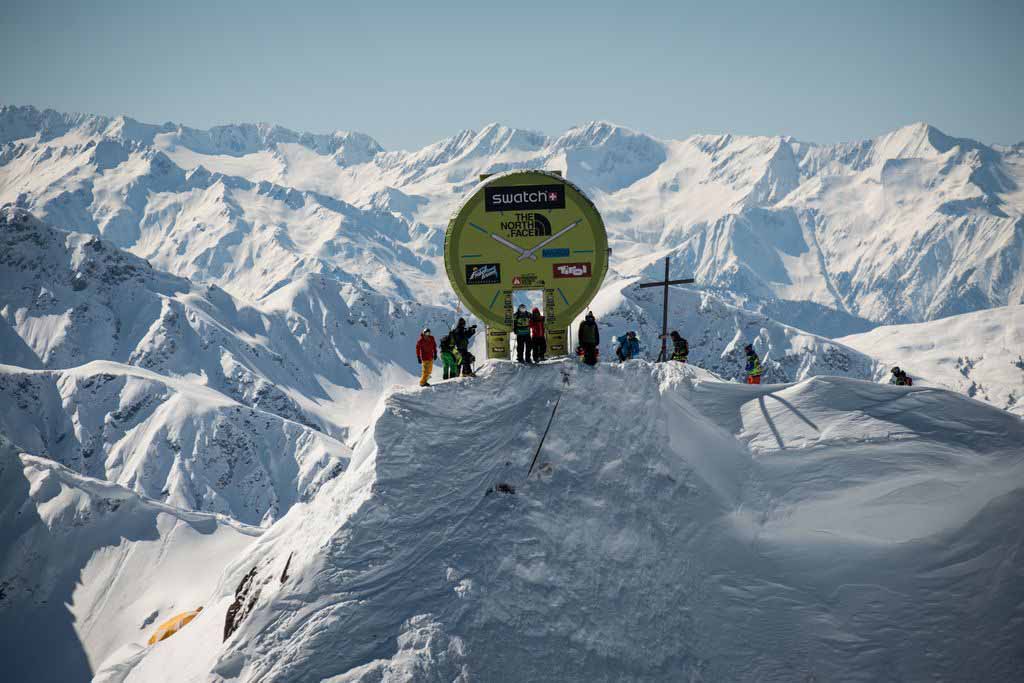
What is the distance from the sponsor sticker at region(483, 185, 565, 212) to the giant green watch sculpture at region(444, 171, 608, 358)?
32 mm

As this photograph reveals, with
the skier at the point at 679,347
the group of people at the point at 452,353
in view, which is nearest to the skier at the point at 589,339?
the group of people at the point at 452,353

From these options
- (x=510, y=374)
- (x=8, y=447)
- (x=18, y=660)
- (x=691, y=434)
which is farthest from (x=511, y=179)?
(x=8, y=447)

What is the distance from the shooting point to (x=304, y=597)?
53.8ft

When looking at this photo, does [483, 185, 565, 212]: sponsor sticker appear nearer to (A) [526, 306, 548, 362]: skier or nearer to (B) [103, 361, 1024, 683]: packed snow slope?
(A) [526, 306, 548, 362]: skier

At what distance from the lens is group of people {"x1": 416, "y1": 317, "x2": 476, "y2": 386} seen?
2352 centimetres

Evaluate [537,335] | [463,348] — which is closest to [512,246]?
[537,335]

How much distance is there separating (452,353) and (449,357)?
0.23m

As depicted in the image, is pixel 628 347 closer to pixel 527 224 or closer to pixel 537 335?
pixel 537 335

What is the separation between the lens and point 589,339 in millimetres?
23797

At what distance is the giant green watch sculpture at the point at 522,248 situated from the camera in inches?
944

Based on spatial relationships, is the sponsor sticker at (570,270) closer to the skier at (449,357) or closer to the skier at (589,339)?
the skier at (589,339)

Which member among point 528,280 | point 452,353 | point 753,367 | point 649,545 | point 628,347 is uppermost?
point 528,280

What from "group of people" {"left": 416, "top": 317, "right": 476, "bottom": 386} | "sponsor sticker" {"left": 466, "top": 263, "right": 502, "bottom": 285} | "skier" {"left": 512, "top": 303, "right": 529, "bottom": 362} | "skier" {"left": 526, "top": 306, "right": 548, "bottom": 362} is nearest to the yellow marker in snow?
"group of people" {"left": 416, "top": 317, "right": 476, "bottom": 386}

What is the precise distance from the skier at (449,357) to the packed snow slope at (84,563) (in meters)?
96.2
